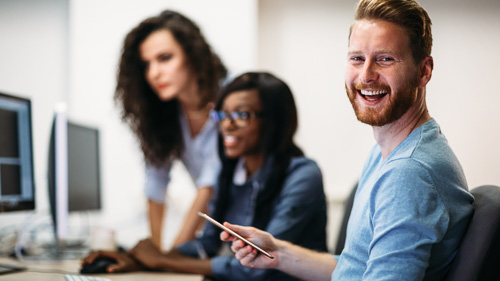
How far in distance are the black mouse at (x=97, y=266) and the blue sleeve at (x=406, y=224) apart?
0.91 metres

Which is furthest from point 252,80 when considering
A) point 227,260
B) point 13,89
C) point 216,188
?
point 13,89

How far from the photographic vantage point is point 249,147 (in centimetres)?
189

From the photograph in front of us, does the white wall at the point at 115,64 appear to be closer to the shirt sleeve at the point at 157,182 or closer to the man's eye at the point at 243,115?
the shirt sleeve at the point at 157,182

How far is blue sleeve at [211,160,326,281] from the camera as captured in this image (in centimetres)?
159

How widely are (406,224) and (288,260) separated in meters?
0.46

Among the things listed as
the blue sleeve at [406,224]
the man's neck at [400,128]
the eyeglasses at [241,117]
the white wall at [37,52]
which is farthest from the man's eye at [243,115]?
the white wall at [37,52]

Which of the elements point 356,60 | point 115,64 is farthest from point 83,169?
point 356,60

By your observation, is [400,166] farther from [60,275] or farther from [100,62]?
[100,62]

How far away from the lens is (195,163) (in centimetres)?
251

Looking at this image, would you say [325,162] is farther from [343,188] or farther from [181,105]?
[181,105]

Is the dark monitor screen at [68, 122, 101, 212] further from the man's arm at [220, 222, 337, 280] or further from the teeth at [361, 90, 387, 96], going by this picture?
the teeth at [361, 90, 387, 96]

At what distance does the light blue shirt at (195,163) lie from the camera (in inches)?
90.7

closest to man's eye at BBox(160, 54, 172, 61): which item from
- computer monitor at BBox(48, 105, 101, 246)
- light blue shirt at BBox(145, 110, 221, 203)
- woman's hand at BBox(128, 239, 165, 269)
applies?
light blue shirt at BBox(145, 110, 221, 203)

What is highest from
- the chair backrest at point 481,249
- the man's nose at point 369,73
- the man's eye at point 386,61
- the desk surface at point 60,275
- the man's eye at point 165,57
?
the man's eye at point 165,57
